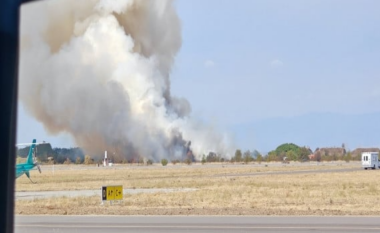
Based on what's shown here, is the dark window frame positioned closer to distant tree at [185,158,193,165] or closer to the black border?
the black border

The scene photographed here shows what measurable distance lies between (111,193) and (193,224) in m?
9.58

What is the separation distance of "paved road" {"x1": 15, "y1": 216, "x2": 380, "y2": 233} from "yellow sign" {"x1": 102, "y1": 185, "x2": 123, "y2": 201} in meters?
5.15

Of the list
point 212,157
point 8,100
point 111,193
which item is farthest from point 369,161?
point 8,100

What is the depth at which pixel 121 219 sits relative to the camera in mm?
21453

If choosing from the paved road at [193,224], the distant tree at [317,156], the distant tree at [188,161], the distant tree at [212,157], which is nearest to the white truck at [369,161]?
the distant tree at [188,161]

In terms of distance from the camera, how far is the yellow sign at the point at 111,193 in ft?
90.6

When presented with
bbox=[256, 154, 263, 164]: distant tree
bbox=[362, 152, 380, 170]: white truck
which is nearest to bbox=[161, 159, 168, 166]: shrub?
bbox=[256, 154, 263, 164]: distant tree

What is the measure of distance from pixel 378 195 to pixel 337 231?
48.6 feet

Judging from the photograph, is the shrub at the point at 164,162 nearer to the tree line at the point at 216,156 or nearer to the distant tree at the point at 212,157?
the tree line at the point at 216,156

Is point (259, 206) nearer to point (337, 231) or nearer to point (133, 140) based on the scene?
point (337, 231)

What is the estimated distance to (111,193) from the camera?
27891 millimetres

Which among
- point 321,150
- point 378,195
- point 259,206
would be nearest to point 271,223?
point 259,206

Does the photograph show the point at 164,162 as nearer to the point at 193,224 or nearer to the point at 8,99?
the point at 193,224

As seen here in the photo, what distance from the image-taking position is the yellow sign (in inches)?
1088
